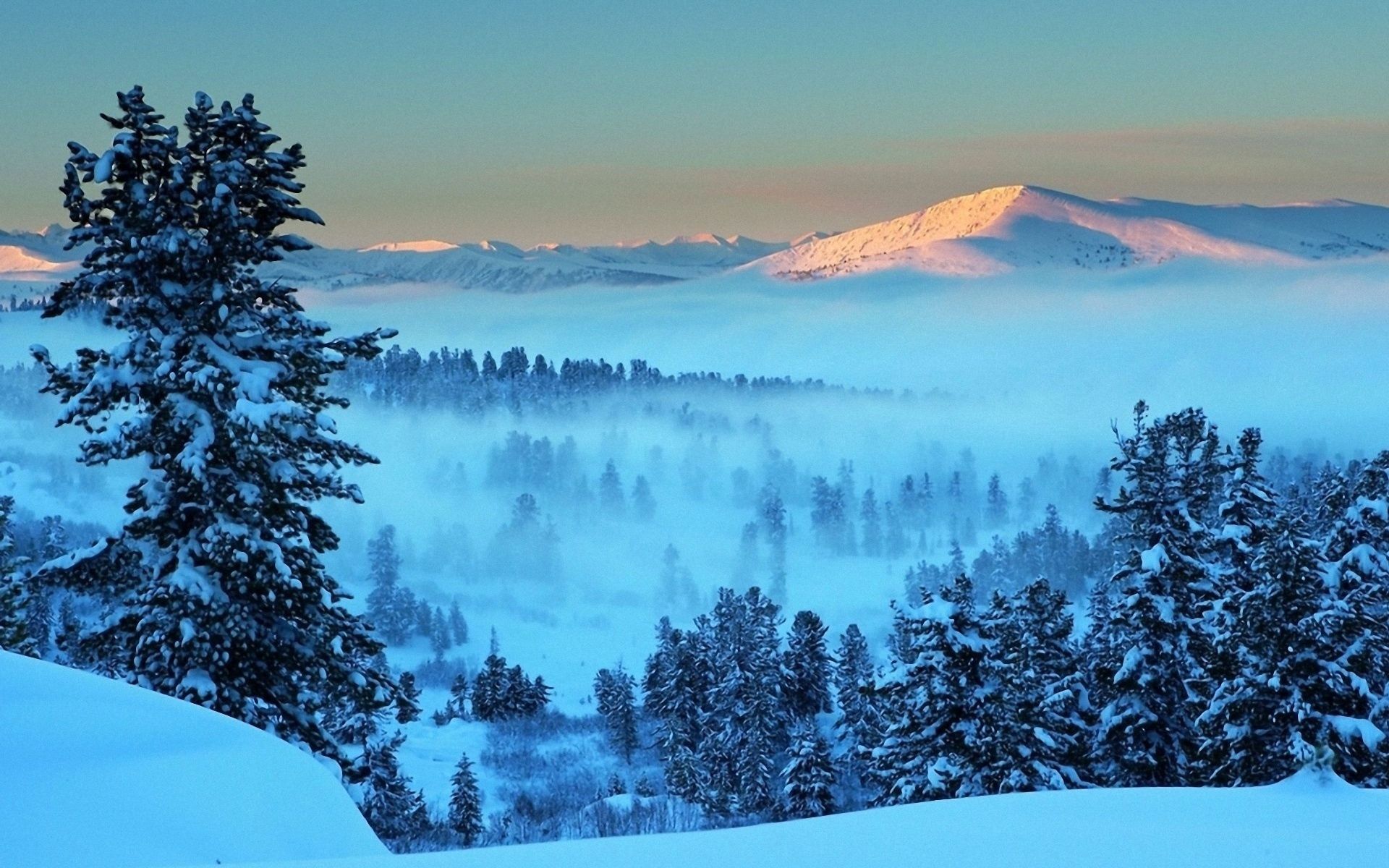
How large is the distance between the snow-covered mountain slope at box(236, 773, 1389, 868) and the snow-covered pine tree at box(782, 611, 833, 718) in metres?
60.4

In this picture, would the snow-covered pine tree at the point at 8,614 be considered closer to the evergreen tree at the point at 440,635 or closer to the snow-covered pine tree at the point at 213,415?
the snow-covered pine tree at the point at 213,415

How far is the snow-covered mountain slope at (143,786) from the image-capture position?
22.8 ft

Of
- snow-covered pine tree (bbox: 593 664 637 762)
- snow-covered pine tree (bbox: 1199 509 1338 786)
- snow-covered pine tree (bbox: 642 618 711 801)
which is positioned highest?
snow-covered pine tree (bbox: 1199 509 1338 786)

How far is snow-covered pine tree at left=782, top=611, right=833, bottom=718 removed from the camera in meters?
68.4

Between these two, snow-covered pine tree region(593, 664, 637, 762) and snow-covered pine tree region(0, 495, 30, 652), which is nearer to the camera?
snow-covered pine tree region(0, 495, 30, 652)

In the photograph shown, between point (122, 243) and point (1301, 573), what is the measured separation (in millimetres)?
18512

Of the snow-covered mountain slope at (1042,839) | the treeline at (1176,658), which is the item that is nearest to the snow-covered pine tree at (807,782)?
the treeline at (1176,658)

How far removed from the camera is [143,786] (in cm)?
782

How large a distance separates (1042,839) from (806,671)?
222 feet

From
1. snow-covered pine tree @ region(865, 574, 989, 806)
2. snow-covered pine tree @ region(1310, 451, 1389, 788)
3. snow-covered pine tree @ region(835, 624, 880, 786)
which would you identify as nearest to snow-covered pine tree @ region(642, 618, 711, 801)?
snow-covered pine tree @ region(835, 624, 880, 786)

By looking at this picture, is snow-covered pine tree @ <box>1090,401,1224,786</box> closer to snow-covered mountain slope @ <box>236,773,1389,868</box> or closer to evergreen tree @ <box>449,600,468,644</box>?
snow-covered mountain slope @ <box>236,773,1389,868</box>

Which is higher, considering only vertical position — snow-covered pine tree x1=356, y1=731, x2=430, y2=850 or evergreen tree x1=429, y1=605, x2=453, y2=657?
snow-covered pine tree x1=356, y1=731, x2=430, y2=850

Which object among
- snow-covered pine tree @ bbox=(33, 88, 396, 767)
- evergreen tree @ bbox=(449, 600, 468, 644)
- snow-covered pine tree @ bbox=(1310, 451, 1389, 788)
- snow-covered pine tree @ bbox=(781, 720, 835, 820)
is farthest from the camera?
evergreen tree @ bbox=(449, 600, 468, 644)

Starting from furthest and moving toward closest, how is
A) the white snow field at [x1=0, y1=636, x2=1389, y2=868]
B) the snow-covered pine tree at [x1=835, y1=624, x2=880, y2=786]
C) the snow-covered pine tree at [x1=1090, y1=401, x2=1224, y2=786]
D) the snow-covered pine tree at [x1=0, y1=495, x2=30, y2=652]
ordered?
the snow-covered pine tree at [x1=835, y1=624, x2=880, y2=786] < the snow-covered pine tree at [x1=0, y1=495, x2=30, y2=652] < the snow-covered pine tree at [x1=1090, y1=401, x2=1224, y2=786] < the white snow field at [x1=0, y1=636, x2=1389, y2=868]
